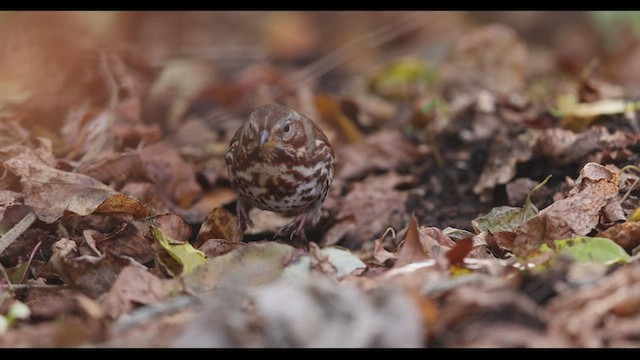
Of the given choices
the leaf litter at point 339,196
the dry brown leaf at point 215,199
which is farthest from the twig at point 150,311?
the dry brown leaf at point 215,199

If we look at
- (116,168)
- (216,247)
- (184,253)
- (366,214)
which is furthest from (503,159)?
(184,253)

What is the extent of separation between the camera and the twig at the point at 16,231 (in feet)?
12.8

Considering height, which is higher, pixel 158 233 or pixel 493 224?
pixel 158 233

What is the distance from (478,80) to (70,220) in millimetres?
3966

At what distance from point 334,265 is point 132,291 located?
2.66 ft

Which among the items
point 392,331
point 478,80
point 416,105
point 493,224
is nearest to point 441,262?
point 392,331

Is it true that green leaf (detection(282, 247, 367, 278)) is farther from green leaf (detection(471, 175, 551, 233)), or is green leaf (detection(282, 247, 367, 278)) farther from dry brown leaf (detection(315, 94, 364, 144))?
dry brown leaf (detection(315, 94, 364, 144))

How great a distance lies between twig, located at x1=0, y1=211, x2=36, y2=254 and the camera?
3.91m

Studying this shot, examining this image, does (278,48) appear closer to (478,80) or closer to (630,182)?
(478,80)

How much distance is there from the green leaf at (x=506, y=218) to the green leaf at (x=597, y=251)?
2.43 ft

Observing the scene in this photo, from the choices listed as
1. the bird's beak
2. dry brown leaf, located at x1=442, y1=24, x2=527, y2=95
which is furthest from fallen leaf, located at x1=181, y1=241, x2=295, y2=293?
dry brown leaf, located at x1=442, y1=24, x2=527, y2=95

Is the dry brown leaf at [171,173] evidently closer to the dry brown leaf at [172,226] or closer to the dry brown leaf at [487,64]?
the dry brown leaf at [172,226]

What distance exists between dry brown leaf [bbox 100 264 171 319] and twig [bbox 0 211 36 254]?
85 centimetres
